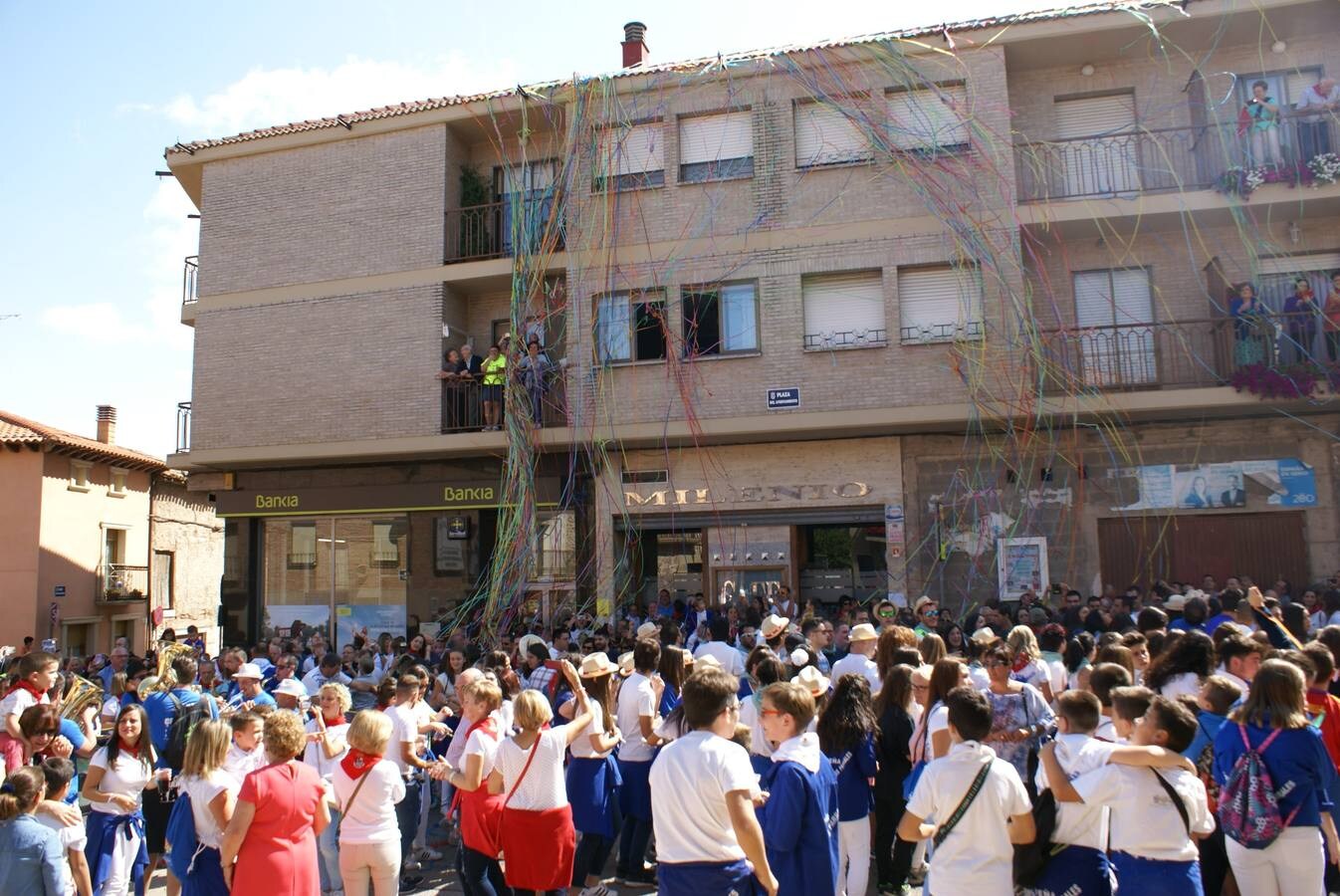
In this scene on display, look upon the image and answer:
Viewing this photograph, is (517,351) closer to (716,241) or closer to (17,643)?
(716,241)

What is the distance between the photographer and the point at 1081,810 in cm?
486

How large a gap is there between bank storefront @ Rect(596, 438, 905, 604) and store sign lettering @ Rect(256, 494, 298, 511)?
5.51 m

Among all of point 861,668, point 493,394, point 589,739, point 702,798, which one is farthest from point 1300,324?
point 702,798

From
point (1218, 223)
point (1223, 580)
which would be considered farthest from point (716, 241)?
point (1223, 580)

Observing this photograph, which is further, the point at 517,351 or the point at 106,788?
the point at 517,351

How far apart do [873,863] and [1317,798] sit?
3.61 meters

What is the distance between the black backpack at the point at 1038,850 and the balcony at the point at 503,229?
13096 millimetres

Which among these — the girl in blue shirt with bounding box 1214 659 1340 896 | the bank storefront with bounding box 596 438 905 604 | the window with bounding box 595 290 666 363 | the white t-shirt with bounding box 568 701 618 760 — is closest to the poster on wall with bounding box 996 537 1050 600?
the bank storefront with bounding box 596 438 905 604

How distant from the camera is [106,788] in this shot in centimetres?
666

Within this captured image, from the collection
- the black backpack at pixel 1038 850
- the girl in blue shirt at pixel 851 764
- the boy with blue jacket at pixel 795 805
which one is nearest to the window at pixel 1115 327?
the girl in blue shirt at pixel 851 764

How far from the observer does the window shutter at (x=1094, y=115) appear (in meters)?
16.0

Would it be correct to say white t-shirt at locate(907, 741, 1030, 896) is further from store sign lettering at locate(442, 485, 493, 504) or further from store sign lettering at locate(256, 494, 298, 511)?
store sign lettering at locate(256, 494, 298, 511)

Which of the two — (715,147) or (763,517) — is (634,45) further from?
(763,517)

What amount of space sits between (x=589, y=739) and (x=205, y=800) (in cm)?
227
